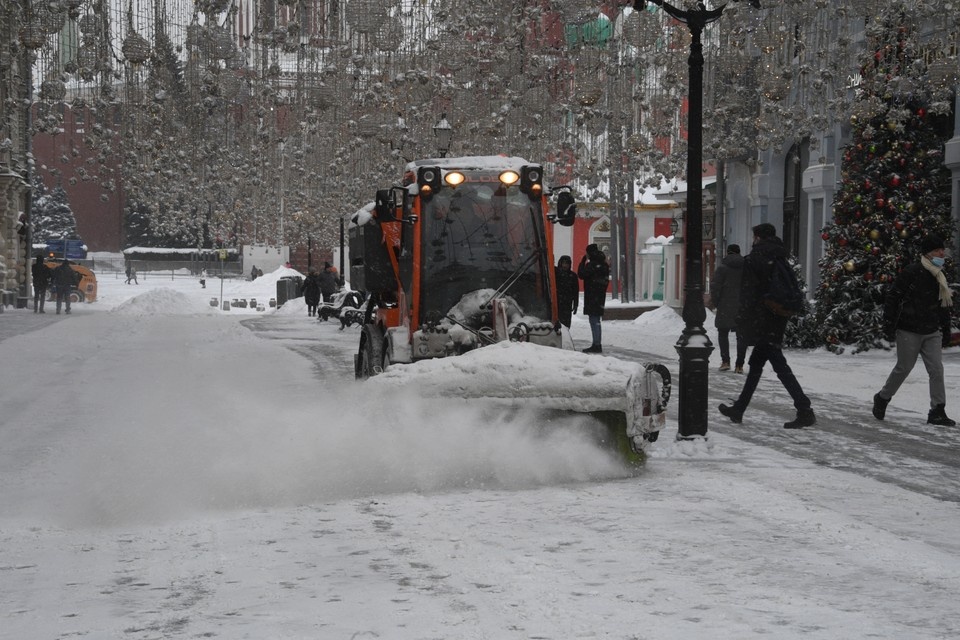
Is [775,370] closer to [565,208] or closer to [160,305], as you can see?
[565,208]

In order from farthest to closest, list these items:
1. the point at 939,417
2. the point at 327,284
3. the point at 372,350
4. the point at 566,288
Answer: the point at 327,284
the point at 566,288
the point at 372,350
the point at 939,417

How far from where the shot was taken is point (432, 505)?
8531 mm

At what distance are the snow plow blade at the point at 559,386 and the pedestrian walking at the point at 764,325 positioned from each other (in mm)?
3196

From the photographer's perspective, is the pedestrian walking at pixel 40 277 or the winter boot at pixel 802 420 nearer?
the winter boot at pixel 802 420

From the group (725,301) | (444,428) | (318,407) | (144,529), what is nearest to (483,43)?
(725,301)

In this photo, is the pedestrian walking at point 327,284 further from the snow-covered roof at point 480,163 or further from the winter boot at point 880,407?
the winter boot at point 880,407

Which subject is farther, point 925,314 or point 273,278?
point 273,278

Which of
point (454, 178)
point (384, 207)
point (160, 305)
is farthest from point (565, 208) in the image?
point (160, 305)

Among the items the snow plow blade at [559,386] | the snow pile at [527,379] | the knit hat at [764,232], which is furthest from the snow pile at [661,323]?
the snow pile at [527,379]

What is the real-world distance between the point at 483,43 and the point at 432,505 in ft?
45.7

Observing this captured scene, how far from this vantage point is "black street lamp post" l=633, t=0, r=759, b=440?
36.9ft

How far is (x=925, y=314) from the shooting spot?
13.2m

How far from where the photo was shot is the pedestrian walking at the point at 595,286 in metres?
24.2

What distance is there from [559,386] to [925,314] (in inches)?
208
